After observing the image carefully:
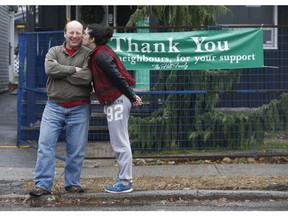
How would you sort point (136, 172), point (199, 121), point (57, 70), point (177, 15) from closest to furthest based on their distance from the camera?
point (57, 70), point (136, 172), point (199, 121), point (177, 15)

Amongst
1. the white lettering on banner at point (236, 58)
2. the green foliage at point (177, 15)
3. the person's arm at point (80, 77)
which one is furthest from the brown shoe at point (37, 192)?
the green foliage at point (177, 15)

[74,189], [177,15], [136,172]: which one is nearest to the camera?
[74,189]

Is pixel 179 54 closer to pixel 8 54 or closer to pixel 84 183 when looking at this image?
pixel 84 183

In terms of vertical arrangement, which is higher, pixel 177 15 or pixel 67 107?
pixel 177 15

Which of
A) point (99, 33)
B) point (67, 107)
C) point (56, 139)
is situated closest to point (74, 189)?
point (56, 139)

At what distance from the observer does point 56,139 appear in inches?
261

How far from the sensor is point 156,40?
8.77 m

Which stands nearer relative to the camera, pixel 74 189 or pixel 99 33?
pixel 99 33

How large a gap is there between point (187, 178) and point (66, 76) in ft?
7.48

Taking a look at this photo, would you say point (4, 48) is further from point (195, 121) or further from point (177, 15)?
point (195, 121)

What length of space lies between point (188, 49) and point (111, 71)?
106 inches

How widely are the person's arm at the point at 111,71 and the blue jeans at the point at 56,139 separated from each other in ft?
1.74

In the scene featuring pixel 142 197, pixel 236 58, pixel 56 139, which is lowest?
pixel 142 197

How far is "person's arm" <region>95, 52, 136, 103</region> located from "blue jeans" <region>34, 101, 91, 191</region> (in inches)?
20.9
